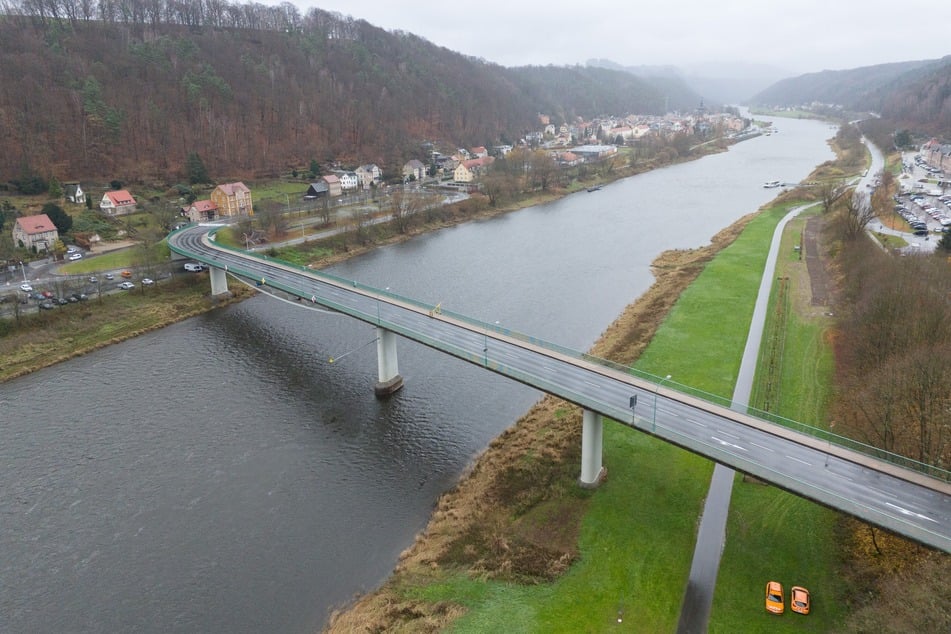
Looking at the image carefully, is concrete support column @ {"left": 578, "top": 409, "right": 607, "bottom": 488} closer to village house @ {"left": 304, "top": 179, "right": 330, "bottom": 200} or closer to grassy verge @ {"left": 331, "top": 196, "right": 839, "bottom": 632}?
grassy verge @ {"left": 331, "top": 196, "right": 839, "bottom": 632}

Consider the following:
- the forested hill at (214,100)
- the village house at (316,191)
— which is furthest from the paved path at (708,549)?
the forested hill at (214,100)

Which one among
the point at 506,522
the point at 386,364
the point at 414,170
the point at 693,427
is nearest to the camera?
the point at 693,427

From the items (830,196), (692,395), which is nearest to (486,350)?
(692,395)

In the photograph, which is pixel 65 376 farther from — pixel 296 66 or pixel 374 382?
pixel 296 66

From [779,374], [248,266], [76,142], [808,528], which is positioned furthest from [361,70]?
[808,528]

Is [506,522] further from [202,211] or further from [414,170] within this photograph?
[414,170]

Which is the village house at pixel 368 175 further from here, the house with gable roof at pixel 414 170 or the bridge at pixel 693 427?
the bridge at pixel 693 427
